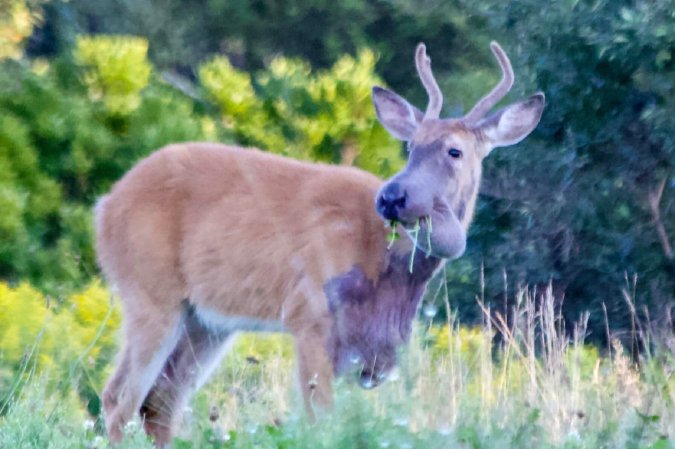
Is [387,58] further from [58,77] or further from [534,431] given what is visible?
[534,431]

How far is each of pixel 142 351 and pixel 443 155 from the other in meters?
2.03

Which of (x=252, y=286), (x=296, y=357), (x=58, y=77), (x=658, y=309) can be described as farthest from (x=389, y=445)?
(x=58, y=77)

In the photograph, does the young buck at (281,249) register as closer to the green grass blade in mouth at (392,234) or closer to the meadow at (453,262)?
the green grass blade in mouth at (392,234)

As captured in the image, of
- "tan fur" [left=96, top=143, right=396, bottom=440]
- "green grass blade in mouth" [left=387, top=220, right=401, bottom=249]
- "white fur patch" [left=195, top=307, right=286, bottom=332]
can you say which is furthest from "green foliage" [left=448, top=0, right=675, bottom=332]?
"white fur patch" [left=195, top=307, right=286, bottom=332]

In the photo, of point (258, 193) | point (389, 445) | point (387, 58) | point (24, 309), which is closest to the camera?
point (389, 445)

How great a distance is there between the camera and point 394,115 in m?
8.94

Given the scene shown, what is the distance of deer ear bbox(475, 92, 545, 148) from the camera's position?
847cm

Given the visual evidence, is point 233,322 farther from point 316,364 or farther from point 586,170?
point 586,170

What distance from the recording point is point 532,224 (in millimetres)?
12047

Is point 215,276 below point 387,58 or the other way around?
below

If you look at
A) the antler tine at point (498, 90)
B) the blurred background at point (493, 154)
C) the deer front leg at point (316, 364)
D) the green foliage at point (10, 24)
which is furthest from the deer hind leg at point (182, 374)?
the green foliage at point (10, 24)

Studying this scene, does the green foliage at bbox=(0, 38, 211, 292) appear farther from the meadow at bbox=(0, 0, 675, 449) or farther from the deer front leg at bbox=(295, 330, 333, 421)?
the deer front leg at bbox=(295, 330, 333, 421)

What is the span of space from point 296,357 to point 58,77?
24.2 ft

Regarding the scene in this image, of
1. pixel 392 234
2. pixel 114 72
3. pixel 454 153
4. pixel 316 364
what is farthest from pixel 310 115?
pixel 316 364
